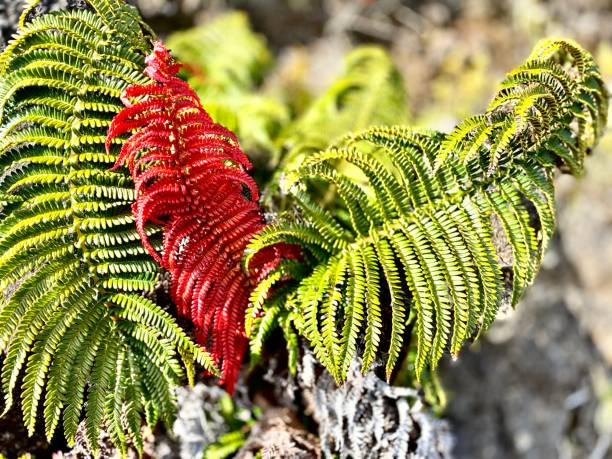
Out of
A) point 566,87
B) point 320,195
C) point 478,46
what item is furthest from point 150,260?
point 478,46

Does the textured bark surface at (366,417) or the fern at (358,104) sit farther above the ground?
the fern at (358,104)

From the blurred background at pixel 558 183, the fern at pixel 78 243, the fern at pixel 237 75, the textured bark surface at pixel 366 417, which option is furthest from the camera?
the blurred background at pixel 558 183

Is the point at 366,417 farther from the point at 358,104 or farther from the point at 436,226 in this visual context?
the point at 358,104

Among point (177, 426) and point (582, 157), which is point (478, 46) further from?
point (177, 426)

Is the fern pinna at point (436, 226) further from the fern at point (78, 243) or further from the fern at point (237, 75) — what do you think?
A: the fern at point (237, 75)

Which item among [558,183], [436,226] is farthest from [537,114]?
[558,183]

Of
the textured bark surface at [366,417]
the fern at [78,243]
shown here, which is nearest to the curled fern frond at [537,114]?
the textured bark surface at [366,417]
